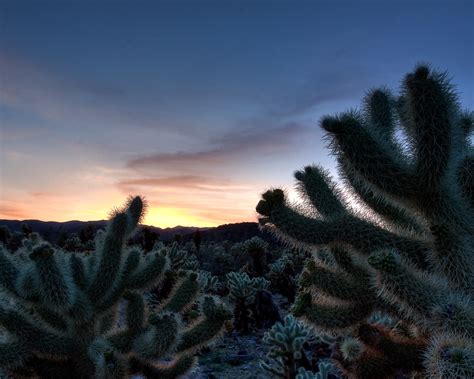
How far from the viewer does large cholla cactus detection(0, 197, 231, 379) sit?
413 cm

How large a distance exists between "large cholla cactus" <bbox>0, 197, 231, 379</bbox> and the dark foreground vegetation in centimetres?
1

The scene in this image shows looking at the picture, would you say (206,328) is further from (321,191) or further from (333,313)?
(321,191)

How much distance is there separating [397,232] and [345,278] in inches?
26.8

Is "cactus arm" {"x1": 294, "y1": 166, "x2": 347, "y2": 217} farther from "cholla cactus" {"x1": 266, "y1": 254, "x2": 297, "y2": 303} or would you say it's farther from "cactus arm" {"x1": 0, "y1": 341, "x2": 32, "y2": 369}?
"cholla cactus" {"x1": 266, "y1": 254, "x2": 297, "y2": 303}

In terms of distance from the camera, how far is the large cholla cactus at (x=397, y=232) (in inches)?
121

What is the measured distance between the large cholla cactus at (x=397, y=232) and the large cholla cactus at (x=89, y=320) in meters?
1.43

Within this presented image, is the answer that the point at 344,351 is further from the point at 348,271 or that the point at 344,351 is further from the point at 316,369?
the point at 316,369

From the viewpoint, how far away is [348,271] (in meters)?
3.87

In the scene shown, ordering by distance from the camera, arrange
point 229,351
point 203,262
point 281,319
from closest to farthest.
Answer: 1. point 229,351
2. point 281,319
3. point 203,262

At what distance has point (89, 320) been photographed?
4.54m

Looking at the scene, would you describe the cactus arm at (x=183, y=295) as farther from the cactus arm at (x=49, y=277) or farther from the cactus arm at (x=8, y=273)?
the cactus arm at (x=8, y=273)

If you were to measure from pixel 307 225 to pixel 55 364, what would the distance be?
3078 millimetres

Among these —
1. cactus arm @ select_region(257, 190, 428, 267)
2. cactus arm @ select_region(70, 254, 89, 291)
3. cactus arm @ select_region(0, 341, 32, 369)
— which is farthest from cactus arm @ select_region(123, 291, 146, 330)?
cactus arm @ select_region(257, 190, 428, 267)

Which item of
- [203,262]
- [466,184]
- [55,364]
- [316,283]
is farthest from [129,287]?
[203,262]
